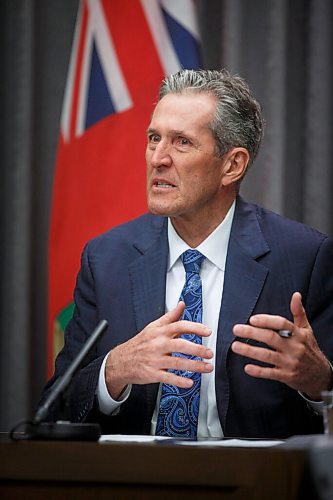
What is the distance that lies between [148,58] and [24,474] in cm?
195

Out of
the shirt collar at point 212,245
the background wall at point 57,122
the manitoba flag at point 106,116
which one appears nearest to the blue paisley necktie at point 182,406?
the shirt collar at point 212,245

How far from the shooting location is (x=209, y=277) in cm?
241

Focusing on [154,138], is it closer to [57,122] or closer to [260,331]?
[260,331]

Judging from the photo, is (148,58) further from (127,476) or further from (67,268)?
(127,476)

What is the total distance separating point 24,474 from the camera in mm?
1438

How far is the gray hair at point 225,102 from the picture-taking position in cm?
246

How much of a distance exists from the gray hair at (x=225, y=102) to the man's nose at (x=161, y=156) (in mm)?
142

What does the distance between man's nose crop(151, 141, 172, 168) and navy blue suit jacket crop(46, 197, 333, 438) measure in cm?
21

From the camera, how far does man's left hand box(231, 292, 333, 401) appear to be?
188cm

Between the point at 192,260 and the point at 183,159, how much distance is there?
263mm

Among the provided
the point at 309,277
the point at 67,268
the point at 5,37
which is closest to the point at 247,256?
the point at 309,277

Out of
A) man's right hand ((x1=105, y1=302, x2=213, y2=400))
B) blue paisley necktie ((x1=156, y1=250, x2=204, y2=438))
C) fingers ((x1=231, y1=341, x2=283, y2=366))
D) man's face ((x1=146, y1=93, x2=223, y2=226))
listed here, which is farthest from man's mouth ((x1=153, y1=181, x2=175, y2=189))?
fingers ((x1=231, y1=341, x2=283, y2=366))

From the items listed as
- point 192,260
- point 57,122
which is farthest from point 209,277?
point 57,122

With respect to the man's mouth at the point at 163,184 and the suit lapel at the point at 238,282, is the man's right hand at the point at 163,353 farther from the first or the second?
the man's mouth at the point at 163,184
